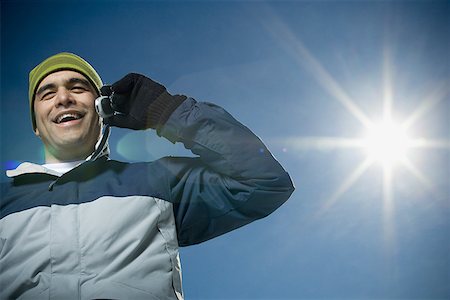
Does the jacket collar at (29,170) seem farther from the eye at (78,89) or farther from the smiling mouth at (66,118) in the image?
the eye at (78,89)

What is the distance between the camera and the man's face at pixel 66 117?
267 centimetres

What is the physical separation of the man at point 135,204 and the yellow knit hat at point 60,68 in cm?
45

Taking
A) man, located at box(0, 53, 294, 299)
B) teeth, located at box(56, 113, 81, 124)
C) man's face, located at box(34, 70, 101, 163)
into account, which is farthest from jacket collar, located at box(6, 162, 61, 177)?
teeth, located at box(56, 113, 81, 124)

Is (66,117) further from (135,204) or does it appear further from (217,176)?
(217,176)

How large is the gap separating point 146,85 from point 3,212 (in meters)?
1.01

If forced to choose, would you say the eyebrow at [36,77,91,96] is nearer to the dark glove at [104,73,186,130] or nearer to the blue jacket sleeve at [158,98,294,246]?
the dark glove at [104,73,186,130]

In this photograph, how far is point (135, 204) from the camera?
2219 millimetres

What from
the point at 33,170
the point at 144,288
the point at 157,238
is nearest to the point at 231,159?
the point at 157,238

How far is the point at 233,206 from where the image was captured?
7.55 feet

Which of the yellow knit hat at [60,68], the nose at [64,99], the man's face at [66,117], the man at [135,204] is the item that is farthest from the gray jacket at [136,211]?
the yellow knit hat at [60,68]

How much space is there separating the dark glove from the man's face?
279 mm

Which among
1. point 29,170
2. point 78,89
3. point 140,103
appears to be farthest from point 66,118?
point 140,103

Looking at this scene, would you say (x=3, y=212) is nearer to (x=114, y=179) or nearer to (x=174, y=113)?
(x=114, y=179)

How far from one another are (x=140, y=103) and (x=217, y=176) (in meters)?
0.57
